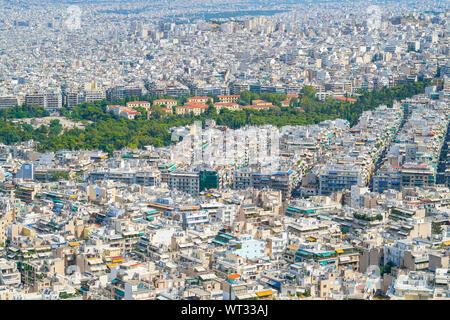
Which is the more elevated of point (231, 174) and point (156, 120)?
point (156, 120)

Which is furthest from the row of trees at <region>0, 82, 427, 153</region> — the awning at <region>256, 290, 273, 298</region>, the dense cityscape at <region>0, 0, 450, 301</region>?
the awning at <region>256, 290, 273, 298</region>

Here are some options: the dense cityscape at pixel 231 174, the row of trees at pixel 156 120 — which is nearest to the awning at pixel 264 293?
the dense cityscape at pixel 231 174

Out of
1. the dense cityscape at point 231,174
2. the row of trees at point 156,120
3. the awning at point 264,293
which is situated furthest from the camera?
the row of trees at point 156,120

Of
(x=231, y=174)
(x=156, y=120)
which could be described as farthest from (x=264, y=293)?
(x=156, y=120)

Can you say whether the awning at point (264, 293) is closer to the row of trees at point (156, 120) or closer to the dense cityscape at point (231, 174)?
the dense cityscape at point (231, 174)

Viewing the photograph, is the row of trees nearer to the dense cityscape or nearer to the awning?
the dense cityscape

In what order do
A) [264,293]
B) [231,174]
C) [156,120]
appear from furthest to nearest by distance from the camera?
[156,120], [231,174], [264,293]

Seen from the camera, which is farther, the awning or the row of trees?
the row of trees

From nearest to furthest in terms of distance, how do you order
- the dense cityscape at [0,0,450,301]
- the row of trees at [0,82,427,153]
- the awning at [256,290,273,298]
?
the awning at [256,290,273,298], the dense cityscape at [0,0,450,301], the row of trees at [0,82,427,153]

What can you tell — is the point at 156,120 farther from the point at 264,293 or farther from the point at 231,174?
the point at 264,293
